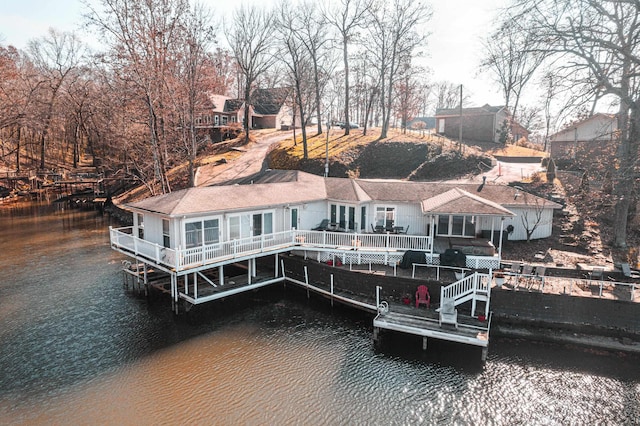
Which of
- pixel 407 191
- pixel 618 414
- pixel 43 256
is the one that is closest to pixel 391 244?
pixel 407 191

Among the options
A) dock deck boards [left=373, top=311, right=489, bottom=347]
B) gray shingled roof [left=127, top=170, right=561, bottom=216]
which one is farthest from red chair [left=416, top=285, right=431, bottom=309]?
gray shingled roof [left=127, top=170, right=561, bottom=216]

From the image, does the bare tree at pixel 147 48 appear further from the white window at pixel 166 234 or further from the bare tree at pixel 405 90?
the bare tree at pixel 405 90

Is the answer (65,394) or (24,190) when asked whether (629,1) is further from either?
(24,190)

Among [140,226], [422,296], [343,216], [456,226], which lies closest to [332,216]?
[343,216]

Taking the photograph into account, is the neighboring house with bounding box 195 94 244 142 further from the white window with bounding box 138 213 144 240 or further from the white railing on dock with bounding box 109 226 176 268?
the white railing on dock with bounding box 109 226 176 268

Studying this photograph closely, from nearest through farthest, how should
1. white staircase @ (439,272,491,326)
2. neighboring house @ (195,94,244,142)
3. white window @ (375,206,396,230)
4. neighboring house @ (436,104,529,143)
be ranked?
white staircase @ (439,272,491,326) < white window @ (375,206,396,230) < neighboring house @ (436,104,529,143) < neighboring house @ (195,94,244,142)

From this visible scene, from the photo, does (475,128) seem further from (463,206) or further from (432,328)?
(432,328)

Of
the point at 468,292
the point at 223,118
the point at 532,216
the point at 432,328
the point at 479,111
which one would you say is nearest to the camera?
the point at 432,328
